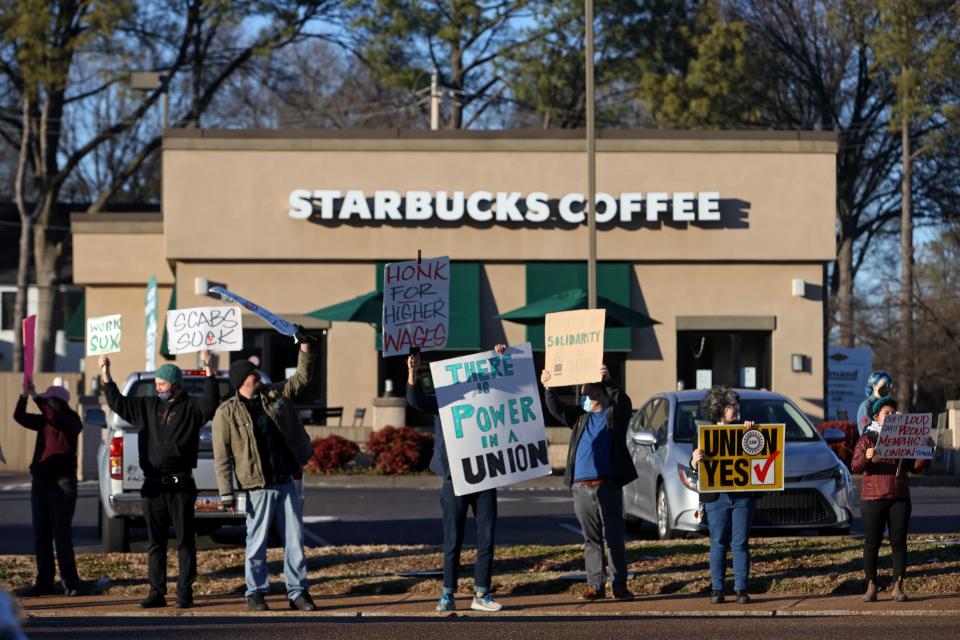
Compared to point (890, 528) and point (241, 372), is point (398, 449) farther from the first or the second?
point (890, 528)

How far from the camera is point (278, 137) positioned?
2894cm

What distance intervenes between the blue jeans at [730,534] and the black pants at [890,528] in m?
0.87

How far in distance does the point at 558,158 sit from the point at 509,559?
17286 mm

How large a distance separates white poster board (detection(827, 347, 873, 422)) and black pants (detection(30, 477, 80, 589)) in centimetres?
2486

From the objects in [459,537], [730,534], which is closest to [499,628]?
[459,537]

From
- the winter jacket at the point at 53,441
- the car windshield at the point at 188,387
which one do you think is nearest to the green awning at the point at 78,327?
the car windshield at the point at 188,387

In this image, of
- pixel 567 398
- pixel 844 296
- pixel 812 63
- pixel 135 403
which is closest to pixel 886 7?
pixel 812 63

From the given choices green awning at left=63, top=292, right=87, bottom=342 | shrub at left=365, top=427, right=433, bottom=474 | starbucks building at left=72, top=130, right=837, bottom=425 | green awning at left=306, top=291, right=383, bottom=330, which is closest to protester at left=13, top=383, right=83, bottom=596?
shrub at left=365, top=427, right=433, bottom=474

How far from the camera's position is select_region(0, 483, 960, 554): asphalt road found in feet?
50.8

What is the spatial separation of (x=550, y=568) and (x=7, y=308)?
50.3m

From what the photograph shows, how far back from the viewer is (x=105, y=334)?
1342 centimetres

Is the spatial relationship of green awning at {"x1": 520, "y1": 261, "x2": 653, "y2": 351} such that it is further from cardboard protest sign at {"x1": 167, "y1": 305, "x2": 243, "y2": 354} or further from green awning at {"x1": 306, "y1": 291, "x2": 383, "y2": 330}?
cardboard protest sign at {"x1": 167, "y1": 305, "x2": 243, "y2": 354}

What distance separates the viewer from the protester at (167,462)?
35.5 feet

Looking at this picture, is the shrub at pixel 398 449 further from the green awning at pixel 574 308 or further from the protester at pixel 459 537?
the protester at pixel 459 537
